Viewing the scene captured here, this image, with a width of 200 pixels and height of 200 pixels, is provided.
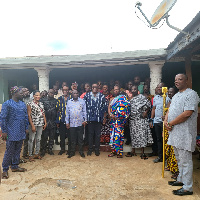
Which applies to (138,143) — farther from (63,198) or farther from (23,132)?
(23,132)

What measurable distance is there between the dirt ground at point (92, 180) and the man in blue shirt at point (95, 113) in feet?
1.89

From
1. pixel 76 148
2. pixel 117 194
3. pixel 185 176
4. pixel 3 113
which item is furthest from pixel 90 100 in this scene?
pixel 185 176

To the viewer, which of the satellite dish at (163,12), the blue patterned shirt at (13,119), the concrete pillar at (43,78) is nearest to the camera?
the satellite dish at (163,12)

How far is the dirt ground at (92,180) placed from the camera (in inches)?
117

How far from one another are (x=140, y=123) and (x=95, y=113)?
1207 millimetres

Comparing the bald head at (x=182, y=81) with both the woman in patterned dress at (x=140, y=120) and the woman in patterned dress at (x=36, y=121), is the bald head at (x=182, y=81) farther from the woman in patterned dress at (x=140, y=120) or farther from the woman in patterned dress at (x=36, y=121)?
the woman in patterned dress at (x=36, y=121)

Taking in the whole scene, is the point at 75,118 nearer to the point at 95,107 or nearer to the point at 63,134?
the point at 95,107

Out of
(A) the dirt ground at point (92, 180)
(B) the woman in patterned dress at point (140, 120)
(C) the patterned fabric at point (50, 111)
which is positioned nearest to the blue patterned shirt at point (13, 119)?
(A) the dirt ground at point (92, 180)

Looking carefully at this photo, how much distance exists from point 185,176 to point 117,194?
113cm

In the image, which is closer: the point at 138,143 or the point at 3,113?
the point at 3,113

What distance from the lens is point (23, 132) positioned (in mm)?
3924

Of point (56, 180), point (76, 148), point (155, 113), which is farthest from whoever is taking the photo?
point (76, 148)

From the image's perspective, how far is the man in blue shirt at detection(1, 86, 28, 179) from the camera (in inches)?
142

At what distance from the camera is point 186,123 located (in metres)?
2.86
